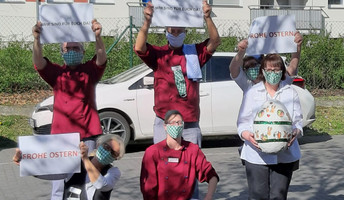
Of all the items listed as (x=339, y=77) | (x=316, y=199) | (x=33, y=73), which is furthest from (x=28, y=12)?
(x=316, y=199)

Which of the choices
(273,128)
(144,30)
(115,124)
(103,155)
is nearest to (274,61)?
(273,128)

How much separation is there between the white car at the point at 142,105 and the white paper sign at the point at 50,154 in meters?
5.83

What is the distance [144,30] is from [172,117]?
89 cm

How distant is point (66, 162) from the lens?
193 inches

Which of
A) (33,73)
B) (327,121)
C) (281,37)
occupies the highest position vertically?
(281,37)

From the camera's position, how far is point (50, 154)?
16.0 ft

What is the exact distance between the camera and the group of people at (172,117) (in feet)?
16.7

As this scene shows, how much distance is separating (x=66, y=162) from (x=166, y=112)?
1.20 metres

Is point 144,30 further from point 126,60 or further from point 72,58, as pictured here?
point 126,60

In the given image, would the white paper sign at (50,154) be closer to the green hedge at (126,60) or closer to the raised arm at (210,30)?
the raised arm at (210,30)

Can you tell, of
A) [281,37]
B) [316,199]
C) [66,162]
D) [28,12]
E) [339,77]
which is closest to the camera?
[66,162]

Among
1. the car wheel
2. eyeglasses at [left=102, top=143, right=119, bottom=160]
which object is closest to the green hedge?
the car wheel

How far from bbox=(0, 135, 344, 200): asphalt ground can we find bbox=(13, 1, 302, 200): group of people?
94.8 inches

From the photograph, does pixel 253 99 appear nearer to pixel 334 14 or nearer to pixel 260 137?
pixel 260 137
